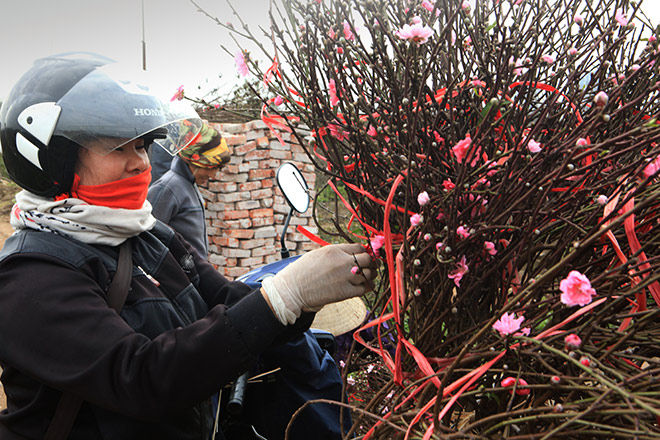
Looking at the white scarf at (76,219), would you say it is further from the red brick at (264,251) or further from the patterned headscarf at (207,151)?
the red brick at (264,251)

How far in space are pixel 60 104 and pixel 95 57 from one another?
265 millimetres

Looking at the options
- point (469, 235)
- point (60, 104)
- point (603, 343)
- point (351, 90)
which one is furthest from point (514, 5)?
point (60, 104)

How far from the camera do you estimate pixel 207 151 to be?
4.36 m

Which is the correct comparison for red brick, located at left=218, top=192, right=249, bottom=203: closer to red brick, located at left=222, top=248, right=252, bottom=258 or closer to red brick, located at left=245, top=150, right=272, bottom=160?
red brick, located at left=245, top=150, right=272, bottom=160

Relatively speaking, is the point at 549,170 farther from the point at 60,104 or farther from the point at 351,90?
the point at 60,104

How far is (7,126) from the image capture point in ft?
5.13

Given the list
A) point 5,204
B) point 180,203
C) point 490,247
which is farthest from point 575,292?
point 5,204

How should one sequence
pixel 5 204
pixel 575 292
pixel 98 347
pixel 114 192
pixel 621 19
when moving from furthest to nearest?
pixel 5 204 < pixel 114 192 < pixel 98 347 < pixel 621 19 < pixel 575 292

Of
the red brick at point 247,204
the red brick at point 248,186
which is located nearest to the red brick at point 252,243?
the red brick at point 247,204

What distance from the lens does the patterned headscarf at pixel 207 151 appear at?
4.27m

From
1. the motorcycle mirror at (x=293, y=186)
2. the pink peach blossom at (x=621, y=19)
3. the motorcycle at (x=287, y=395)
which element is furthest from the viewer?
the motorcycle mirror at (x=293, y=186)

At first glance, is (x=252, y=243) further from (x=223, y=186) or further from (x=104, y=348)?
(x=104, y=348)

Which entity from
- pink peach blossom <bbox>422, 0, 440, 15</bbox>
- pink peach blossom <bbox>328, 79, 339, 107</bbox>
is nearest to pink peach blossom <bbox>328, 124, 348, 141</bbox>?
pink peach blossom <bbox>328, 79, 339, 107</bbox>

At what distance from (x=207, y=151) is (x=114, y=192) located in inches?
111
